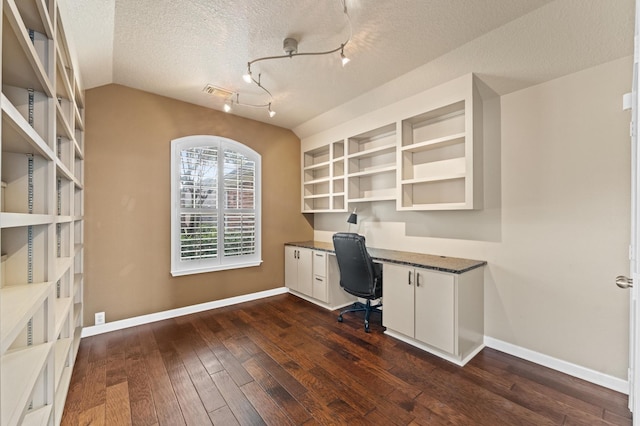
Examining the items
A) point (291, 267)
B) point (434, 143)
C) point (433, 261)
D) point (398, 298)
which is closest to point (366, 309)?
point (398, 298)

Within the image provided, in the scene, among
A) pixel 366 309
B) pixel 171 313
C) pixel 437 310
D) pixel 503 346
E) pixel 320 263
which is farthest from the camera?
pixel 320 263

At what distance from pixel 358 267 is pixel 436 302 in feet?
2.77

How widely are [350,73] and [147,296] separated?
11.1ft

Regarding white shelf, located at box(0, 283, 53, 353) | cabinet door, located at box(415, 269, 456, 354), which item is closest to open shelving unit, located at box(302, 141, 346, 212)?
cabinet door, located at box(415, 269, 456, 354)

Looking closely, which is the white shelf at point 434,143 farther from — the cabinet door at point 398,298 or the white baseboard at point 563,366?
the white baseboard at point 563,366

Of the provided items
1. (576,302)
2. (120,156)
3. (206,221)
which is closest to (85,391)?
(206,221)

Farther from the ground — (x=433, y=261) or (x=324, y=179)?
(x=324, y=179)

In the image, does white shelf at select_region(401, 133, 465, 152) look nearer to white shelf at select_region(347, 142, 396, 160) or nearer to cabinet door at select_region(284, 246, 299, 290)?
white shelf at select_region(347, 142, 396, 160)

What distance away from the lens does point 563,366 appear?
7.29 ft

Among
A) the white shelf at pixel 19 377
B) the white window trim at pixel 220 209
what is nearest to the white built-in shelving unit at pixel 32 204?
the white shelf at pixel 19 377

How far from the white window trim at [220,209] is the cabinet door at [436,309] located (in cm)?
243

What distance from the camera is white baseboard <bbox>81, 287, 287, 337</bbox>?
2.89 m

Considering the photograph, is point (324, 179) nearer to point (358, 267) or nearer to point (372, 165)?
point (372, 165)

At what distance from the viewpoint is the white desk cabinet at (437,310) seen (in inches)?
92.2
